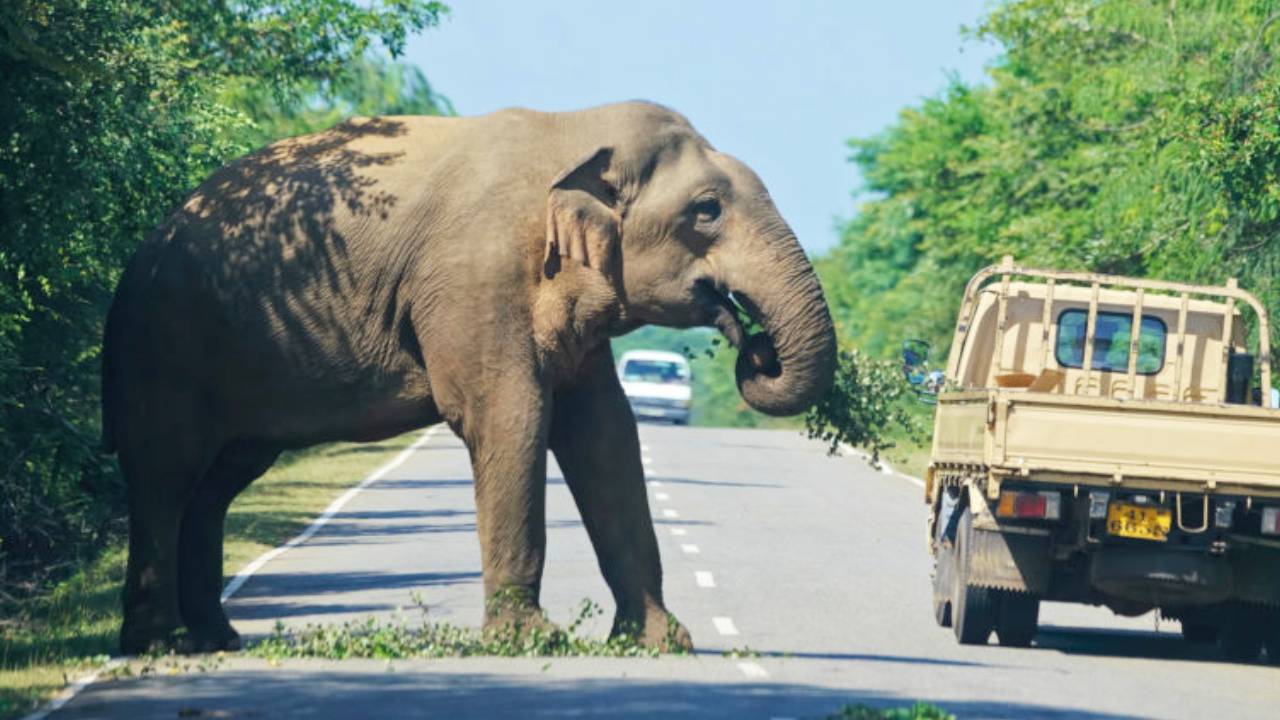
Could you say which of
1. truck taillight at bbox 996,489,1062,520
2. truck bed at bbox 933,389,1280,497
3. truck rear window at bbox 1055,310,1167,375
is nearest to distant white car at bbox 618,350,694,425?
truck rear window at bbox 1055,310,1167,375

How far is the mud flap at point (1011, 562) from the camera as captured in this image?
1650 centimetres

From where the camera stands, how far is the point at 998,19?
4422 cm

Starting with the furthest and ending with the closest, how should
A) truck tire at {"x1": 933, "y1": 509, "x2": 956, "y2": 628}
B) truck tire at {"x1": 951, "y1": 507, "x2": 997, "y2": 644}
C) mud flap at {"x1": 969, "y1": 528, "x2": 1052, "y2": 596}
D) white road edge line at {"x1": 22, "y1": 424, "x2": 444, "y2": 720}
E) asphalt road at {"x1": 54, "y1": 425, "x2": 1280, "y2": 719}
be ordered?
truck tire at {"x1": 933, "y1": 509, "x2": 956, "y2": 628}
truck tire at {"x1": 951, "y1": 507, "x2": 997, "y2": 644}
mud flap at {"x1": 969, "y1": 528, "x2": 1052, "y2": 596}
white road edge line at {"x1": 22, "y1": 424, "x2": 444, "y2": 720}
asphalt road at {"x1": 54, "y1": 425, "x2": 1280, "y2": 719}

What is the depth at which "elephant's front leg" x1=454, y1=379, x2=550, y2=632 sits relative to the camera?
46.3 ft

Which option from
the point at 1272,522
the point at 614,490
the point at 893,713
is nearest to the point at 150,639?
the point at 614,490

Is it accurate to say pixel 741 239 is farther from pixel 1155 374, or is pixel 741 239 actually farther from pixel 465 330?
pixel 1155 374

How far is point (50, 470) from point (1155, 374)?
841 cm

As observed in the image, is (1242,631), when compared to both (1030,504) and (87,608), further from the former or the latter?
(87,608)

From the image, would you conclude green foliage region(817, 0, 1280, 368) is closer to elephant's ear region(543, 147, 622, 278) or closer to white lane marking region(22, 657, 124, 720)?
elephant's ear region(543, 147, 622, 278)

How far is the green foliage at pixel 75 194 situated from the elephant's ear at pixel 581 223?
2.88 meters

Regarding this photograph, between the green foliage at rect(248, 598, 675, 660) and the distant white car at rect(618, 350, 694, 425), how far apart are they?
53.6m

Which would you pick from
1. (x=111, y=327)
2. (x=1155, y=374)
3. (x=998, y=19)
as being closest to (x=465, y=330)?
Result: (x=111, y=327)

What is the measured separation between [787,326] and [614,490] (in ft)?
5.21

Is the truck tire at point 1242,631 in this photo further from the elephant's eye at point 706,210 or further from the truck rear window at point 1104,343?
the elephant's eye at point 706,210
